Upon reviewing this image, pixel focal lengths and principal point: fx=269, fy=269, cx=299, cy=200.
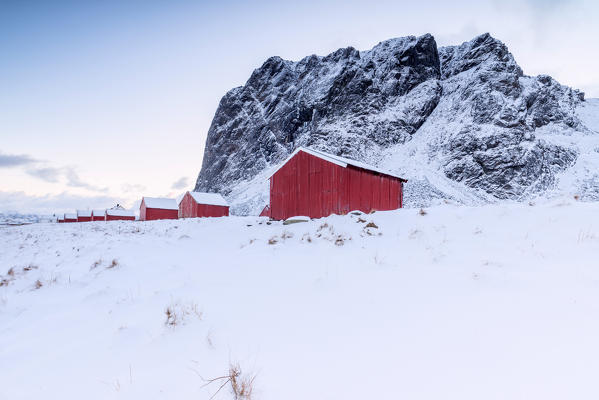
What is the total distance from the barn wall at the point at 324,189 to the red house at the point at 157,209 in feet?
130

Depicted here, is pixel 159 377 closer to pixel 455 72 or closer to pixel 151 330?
pixel 151 330

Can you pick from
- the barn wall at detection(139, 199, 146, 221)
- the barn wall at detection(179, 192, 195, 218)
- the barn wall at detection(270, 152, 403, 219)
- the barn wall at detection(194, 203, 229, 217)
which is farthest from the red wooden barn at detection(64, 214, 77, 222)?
the barn wall at detection(270, 152, 403, 219)

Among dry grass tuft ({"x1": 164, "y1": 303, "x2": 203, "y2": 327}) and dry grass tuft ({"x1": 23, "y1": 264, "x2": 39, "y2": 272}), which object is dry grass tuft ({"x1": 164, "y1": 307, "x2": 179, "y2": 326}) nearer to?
dry grass tuft ({"x1": 164, "y1": 303, "x2": 203, "y2": 327})

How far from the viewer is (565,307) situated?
9.48ft

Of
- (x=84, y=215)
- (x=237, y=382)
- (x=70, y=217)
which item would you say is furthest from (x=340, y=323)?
(x=70, y=217)

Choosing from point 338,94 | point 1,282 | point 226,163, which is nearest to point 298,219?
point 1,282

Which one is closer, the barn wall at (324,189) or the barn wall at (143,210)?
the barn wall at (324,189)

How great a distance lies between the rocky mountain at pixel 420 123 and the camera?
51.6m

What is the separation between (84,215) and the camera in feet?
226

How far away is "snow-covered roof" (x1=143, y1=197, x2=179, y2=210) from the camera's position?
51659 mm

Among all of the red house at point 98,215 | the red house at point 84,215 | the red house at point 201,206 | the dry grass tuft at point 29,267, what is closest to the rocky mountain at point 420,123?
the red house at point 201,206

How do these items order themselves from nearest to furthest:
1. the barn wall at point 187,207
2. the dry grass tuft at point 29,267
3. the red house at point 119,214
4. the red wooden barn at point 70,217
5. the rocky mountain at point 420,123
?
the dry grass tuft at point 29,267 < the barn wall at point 187,207 < the rocky mountain at point 420,123 < the red house at point 119,214 < the red wooden barn at point 70,217

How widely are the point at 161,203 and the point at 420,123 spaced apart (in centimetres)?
6684

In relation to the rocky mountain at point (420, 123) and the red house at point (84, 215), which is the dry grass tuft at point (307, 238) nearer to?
the rocky mountain at point (420, 123)
